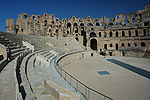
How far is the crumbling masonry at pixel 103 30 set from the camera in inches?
1218

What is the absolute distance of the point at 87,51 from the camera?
26.1 meters

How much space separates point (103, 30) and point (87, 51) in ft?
45.8

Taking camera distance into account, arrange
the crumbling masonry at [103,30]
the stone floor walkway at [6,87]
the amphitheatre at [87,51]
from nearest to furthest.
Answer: the stone floor walkway at [6,87], the amphitheatre at [87,51], the crumbling masonry at [103,30]

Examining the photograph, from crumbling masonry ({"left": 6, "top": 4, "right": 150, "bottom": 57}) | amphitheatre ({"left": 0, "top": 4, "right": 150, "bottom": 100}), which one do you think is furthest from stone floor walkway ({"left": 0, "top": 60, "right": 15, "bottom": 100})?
crumbling masonry ({"left": 6, "top": 4, "right": 150, "bottom": 57})

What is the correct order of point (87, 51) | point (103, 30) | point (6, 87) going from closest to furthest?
point (6, 87)
point (87, 51)
point (103, 30)

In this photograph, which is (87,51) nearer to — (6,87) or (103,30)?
(103,30)

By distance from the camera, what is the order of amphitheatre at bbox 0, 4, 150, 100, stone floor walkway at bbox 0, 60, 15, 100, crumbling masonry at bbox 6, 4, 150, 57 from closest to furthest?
stone floor walkway at bbox 0, 60, 15, 100 < amphitheatre at bbox 0, 4, 150, 100 < crumbling masonry at bbox 6, 4, 150, 57

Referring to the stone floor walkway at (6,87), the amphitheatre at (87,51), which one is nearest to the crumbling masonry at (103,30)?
the amphitheatre at (87,51)

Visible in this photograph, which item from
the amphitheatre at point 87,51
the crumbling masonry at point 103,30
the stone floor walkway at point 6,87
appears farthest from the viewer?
the crumbling masonry at point 103,30

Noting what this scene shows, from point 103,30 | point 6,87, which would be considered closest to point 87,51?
point 103,30

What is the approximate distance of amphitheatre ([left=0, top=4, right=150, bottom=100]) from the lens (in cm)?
669

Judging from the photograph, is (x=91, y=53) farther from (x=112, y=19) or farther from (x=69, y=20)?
(x=112, y=19)

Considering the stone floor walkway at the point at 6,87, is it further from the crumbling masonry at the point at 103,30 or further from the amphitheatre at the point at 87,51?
the crumbling masonry at the point at 103,30

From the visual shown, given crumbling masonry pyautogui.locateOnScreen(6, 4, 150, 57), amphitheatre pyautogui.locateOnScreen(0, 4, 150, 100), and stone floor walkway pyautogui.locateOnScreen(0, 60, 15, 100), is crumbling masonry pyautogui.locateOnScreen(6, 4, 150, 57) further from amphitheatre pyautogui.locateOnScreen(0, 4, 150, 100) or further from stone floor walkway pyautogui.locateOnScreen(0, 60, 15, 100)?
stone floor walkway pyautogui.locateOnScreen(0, 60, 15, 100)
